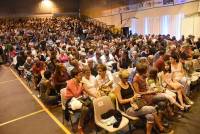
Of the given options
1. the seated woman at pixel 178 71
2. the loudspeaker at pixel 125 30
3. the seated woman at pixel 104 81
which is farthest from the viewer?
the loudspeaker at pixel 125 30

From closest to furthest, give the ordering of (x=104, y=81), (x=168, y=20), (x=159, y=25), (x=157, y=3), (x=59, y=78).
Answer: (x=104, y=81) → (x=59, y=78) → (x=168, y=20) → (x=157, y=3) → (x=159, y=25)

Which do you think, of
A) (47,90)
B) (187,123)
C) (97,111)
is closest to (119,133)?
(97,111)

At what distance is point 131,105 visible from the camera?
4.01 meters

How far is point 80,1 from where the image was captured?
28.3 m

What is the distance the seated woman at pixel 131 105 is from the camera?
12.7 ft

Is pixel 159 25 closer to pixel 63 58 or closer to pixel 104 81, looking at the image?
pixel 63 58

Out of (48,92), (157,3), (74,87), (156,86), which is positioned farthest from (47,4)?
(156,86)

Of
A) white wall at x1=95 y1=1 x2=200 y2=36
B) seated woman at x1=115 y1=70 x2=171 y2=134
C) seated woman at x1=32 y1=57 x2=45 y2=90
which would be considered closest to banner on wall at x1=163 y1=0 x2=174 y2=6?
white wall at x1=95 y1=1 x2=200 y2=36

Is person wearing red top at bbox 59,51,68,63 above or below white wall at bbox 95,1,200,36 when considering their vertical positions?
below

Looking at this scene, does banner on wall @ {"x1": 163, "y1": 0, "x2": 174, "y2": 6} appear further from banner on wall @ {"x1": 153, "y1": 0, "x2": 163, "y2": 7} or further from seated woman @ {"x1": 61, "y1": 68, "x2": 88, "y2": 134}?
seated woman @ {"x1": 61, "y1": 68, "x2": 88, "y2": 134}

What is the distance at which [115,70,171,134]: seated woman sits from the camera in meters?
3.86

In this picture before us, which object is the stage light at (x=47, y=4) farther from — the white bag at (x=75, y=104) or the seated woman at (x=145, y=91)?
the seated woman at (x=145, y=91)

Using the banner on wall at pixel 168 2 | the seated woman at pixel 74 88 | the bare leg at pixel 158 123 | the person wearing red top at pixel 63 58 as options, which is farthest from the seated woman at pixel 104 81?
the banner on wall at pixel 168 2

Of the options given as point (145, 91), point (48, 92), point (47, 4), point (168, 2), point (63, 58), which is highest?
point (47, 4)
